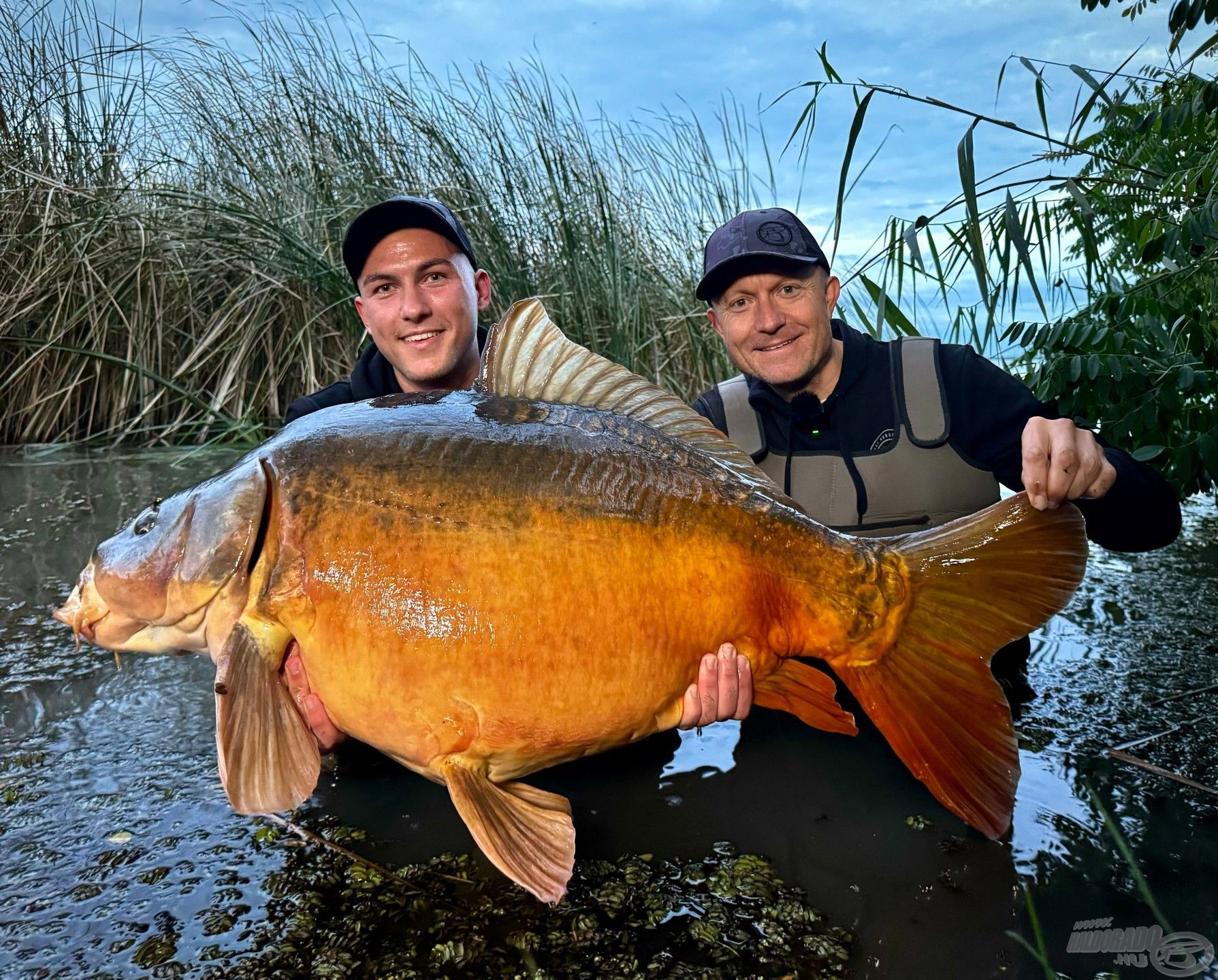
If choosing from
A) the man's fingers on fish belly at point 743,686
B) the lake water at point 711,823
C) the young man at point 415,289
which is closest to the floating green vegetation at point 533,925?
the lake water at point 711,823

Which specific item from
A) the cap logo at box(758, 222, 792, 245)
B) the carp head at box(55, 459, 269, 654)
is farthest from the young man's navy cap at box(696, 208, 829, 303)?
the carp head at box(55, 459, 269, 654)

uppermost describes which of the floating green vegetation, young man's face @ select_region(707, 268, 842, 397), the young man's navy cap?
the young man's navy cap

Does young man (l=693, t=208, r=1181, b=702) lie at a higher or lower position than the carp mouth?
higher

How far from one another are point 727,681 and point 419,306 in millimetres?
1732

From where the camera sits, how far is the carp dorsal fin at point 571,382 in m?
1.81

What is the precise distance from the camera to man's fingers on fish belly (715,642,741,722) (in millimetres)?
1661

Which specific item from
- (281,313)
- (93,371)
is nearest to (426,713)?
(281,313)

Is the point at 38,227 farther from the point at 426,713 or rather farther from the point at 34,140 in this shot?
the point at 426,713

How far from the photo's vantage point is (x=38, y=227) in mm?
6625

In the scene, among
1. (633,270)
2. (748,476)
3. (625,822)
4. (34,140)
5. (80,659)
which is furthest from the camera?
(34,140)

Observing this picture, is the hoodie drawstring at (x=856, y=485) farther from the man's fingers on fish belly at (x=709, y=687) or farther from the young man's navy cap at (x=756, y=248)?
the man's fingers on fish belly at (x=709, y=687)

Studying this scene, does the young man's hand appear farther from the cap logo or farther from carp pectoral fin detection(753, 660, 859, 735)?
the cap logo

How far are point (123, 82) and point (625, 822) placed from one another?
7757 millimetres

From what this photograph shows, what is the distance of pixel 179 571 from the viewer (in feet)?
5.53
